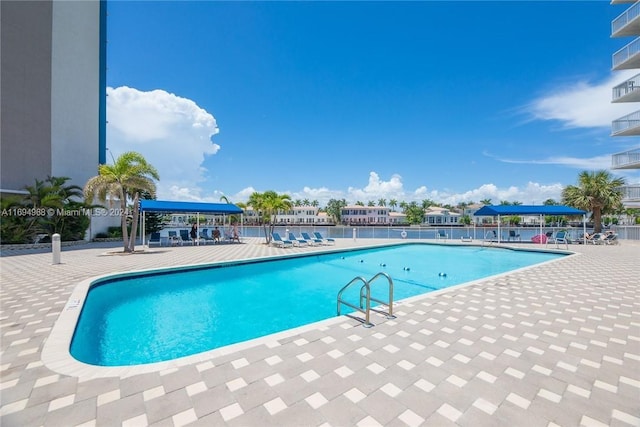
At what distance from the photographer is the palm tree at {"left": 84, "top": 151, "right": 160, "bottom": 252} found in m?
11.3

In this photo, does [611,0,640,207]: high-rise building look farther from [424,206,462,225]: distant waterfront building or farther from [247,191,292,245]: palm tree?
[424,206,462,225]: distant waterfront building

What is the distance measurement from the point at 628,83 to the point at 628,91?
46 centimetres

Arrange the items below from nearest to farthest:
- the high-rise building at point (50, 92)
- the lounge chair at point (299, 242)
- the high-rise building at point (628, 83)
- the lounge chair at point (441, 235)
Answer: the high-rise building at point (50, 92)
the high-rise building at point (628, 83)
the lounge chair at point (299, 242)
the lounge chair at point (441, 235)

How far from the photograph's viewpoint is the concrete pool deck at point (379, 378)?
2012 mm

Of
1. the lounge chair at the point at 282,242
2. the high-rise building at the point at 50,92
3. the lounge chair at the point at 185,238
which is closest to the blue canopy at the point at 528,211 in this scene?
the lounge chair at the point at 282,242

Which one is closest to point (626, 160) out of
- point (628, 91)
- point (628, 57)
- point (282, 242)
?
point (628, 91)

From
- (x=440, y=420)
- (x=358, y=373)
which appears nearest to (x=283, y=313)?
(x=358, y=373)

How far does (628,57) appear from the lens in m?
14.6

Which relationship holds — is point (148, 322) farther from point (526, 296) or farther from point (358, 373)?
point (526, 296)

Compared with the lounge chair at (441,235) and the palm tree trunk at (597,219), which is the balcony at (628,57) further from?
the lounge chair at (441,235)

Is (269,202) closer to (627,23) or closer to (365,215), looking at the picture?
(627,23)

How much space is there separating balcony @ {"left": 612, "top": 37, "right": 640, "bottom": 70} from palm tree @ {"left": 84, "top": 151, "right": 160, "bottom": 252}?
26724mm

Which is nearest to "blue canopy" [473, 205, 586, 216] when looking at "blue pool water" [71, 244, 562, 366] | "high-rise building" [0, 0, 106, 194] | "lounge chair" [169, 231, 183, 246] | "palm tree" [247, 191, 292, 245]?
"blue pool water" [71, 244, 562, 366]

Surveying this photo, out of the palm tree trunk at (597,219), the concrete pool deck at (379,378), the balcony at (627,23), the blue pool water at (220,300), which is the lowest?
the blue pool water at (220,300)
